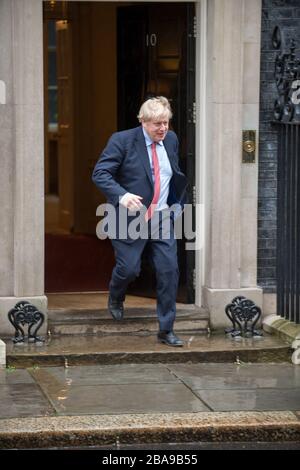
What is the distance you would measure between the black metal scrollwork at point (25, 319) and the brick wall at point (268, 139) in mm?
1979

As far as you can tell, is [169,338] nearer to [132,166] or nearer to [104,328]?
[104,328]

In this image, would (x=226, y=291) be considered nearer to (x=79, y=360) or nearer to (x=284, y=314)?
(x=284, y=314)

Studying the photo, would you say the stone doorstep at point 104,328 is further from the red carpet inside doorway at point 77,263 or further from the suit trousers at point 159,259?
the red carpet inside doorway at point 77,263

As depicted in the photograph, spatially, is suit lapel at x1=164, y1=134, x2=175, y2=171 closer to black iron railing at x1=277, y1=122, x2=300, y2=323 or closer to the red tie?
the red tie

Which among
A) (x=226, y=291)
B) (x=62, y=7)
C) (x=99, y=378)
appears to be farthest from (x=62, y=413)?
(x=62, y=7)

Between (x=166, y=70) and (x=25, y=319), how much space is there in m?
2.64

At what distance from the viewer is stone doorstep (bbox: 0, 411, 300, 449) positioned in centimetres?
740

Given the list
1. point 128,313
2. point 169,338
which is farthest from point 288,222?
point 128,313

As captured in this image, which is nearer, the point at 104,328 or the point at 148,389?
the point at 148,389

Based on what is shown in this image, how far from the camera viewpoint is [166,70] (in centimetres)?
1065

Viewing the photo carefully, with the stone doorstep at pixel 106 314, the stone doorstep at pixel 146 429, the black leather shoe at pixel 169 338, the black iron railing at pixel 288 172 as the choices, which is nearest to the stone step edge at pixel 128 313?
the stone doorstep at pixel 106 314

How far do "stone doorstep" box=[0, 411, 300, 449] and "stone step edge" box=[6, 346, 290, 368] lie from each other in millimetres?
1659

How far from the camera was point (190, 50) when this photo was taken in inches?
404

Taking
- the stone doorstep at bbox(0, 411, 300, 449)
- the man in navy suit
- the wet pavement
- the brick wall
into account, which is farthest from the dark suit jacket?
the stone doorstep at bbox(0, 411, 300, 449)
